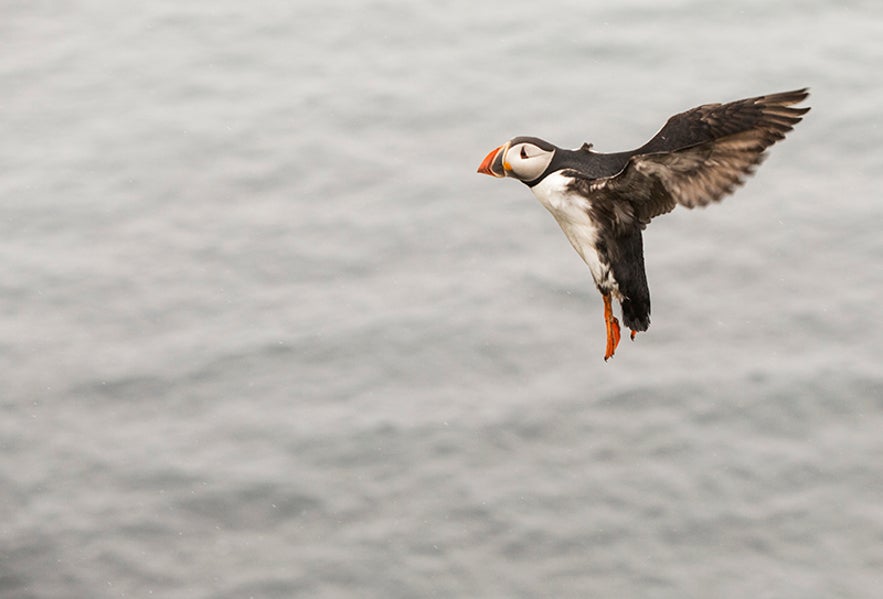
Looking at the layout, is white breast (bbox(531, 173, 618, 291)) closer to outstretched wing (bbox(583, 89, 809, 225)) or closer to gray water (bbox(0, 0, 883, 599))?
outstretched wing (bbox(583, 89, 809, 225))

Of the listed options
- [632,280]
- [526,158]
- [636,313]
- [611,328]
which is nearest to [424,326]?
[611,328]

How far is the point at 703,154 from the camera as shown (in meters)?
8.72

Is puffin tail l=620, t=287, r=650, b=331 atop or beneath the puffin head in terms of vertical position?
beneath

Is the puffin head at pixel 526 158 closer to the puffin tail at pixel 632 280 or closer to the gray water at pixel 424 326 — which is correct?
the puffin tail at pixel 632 280

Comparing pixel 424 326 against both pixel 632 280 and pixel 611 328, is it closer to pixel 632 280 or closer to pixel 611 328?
pixel 611 328

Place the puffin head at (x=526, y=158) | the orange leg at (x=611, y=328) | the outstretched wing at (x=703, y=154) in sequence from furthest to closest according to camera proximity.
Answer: the orange leg at (x=611, y=328) → the puffin head at (x=526, y=158) → the outstretched wing at (x=703, y=154)

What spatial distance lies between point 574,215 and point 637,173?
655 mm

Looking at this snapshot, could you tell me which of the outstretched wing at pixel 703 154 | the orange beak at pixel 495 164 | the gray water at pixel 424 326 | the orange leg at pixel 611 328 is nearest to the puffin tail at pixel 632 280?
the orange leg at pixel 611 328

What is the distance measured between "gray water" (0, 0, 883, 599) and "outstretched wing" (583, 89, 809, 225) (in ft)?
36.2

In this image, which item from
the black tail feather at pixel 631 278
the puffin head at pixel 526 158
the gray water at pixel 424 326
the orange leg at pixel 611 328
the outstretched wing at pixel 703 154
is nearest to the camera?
the outstretched wing at pixel 703 154

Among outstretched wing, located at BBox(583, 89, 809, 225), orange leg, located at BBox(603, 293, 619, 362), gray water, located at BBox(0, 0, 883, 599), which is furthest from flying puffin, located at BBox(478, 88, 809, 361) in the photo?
gray water, located at BBox(0, 0, 883, 599)

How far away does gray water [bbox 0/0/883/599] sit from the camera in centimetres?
1977

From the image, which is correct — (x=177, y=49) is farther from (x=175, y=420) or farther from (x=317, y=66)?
(x=175, y=420)

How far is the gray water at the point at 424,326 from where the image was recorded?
19766 mm
